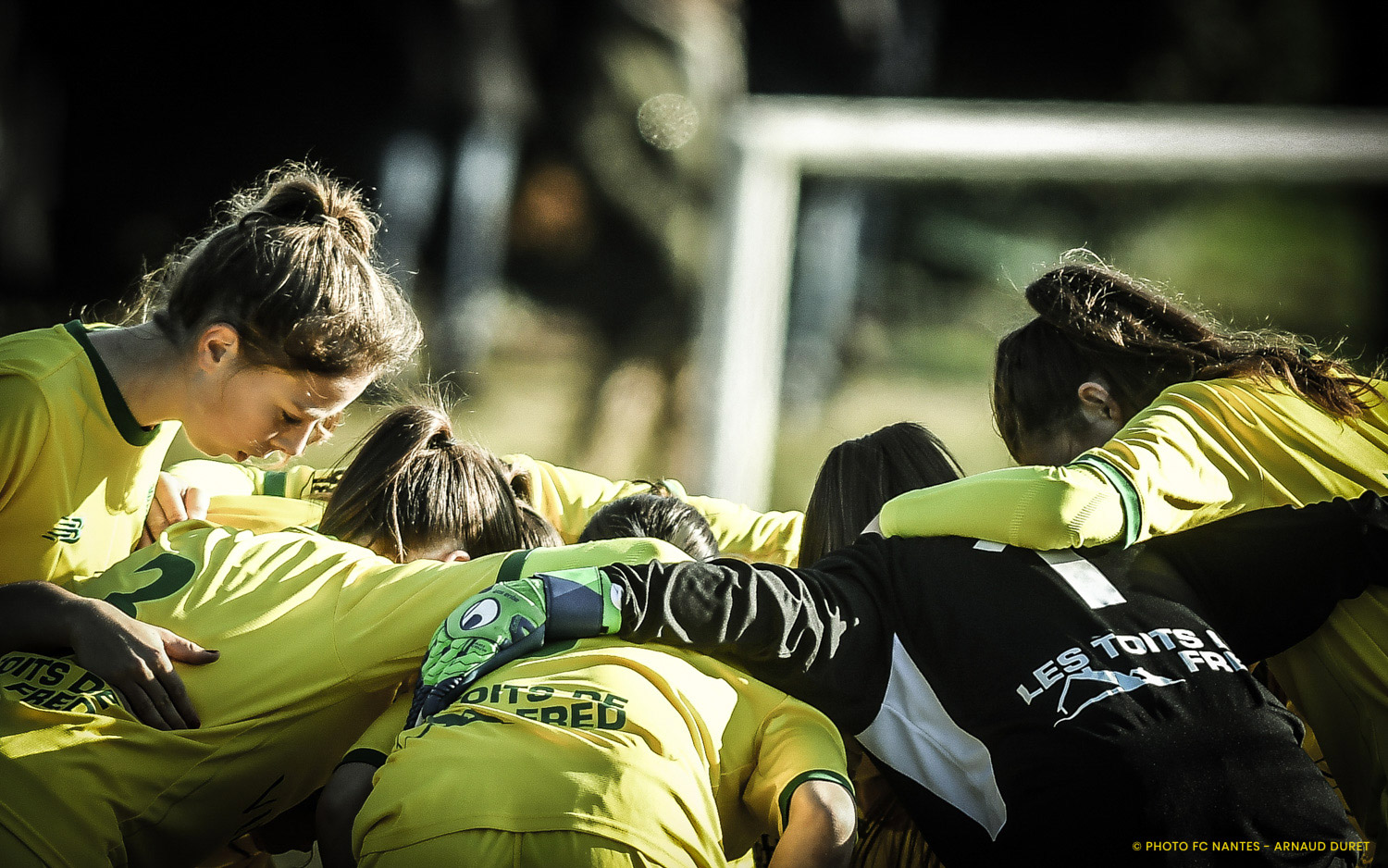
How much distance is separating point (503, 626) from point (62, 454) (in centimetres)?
78

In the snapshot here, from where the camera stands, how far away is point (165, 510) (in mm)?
1879

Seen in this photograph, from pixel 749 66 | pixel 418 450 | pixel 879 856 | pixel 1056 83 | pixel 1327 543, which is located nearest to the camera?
pixel 1327 543

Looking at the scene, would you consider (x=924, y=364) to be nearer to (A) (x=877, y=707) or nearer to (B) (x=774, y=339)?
(B) (x=774, y=339)

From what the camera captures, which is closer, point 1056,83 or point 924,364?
point 924,364

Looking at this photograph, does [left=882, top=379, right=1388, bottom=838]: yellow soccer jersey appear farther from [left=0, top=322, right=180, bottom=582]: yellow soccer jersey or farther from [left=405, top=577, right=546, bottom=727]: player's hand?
[left=0, top=322, right=180, bottom=582]: yellow soccer jersey

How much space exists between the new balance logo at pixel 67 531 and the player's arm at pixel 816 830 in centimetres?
113

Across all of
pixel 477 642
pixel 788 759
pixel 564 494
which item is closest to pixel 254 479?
pixel 564 494

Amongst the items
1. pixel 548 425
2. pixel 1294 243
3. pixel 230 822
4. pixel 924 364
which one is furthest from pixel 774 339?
pixel 548 425

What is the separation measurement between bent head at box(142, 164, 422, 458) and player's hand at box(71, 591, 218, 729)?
36cm

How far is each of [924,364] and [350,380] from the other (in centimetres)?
353

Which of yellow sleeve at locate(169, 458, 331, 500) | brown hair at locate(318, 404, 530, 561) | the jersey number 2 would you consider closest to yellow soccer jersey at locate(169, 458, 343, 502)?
yellow sleeve at locate(169, 458, 331, 500)

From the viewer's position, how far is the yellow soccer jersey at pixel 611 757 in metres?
1.10

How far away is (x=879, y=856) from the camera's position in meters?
1.59

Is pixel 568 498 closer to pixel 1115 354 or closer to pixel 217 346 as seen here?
pixel 217 346
